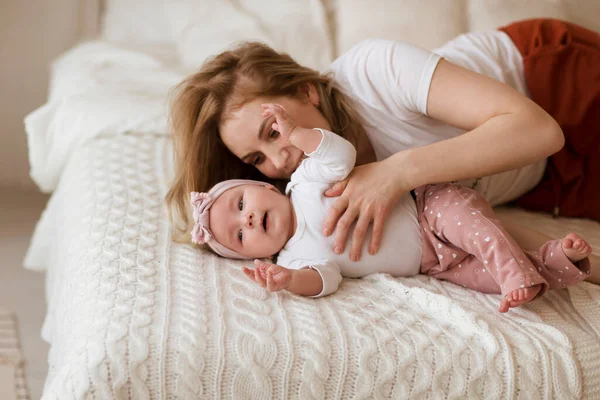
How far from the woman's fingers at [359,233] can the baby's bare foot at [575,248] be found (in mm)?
358

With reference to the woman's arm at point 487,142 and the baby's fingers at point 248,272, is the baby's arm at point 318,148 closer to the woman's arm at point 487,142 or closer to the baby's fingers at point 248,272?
the woman's arm at point 487,142

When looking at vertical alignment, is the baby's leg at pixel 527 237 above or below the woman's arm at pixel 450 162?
below

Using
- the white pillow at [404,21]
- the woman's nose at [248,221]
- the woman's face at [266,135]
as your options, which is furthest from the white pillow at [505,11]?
the woman's nose at [248,221]

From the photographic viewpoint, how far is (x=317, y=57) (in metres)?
2.41

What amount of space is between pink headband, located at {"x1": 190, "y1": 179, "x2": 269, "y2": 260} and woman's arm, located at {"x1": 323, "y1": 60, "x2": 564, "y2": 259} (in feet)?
0.66

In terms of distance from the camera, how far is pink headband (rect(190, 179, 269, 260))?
4.88 ft

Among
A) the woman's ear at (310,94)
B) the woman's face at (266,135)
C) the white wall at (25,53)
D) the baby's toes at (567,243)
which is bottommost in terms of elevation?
the white wall at (25,53)

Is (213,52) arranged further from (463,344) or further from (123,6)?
(463,344)

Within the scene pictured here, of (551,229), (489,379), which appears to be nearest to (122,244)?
(489,379)

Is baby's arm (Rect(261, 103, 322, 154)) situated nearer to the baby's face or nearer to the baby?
the baby

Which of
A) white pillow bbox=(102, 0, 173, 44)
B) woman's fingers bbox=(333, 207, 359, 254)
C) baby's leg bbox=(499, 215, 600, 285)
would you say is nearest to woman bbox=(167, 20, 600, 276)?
woman's fingers bbox=(333, 207, 359, 254)

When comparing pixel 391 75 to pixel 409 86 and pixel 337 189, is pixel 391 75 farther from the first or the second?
pixel 337 189

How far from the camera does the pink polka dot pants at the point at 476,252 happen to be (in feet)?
4.35

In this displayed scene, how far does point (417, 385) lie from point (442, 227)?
0.37 metres
